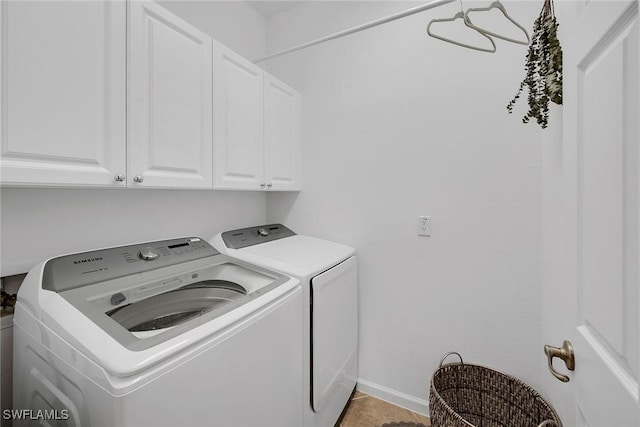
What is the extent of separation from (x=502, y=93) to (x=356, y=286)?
4.92ft

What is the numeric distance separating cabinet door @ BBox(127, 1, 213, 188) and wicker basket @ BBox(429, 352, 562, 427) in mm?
1726

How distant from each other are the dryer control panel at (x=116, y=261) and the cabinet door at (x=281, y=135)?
0.68 meters

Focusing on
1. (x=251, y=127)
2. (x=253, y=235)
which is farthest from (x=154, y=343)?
(x=251, y=127)

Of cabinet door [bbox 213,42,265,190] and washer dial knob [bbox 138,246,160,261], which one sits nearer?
washer dial knob [bbox 138,246,160,261]

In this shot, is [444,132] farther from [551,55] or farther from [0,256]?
[0,256]

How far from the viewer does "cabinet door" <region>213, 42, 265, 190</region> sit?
1496 millimetres

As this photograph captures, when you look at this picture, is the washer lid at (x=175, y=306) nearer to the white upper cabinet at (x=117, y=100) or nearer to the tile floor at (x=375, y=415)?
the white upper cabinet at (x=117, y=100)

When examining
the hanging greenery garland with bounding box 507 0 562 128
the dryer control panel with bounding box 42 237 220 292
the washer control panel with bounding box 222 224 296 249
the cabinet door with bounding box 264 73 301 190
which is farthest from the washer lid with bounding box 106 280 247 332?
the hanging greenery garland with bounding box 507 0 562 128

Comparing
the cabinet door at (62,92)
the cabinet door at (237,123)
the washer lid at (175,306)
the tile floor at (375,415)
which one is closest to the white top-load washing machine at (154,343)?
the washer lid at (175,306)

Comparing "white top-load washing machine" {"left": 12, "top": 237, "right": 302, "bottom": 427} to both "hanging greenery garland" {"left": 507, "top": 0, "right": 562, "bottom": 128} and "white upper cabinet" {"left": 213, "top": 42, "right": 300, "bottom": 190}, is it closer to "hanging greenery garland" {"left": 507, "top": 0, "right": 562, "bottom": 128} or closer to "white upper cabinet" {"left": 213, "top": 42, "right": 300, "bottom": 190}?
"white upper cabinet" {"left": 213, "top": 42, "right": 300, "bottom": 190}

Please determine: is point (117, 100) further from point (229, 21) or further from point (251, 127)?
point (229, 21)

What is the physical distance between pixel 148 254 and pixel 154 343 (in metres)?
0.71

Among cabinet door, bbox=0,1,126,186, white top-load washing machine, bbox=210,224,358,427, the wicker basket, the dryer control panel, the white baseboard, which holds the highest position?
cabinet door, bbox=0,1,126,186

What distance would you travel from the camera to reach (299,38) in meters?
2.27
